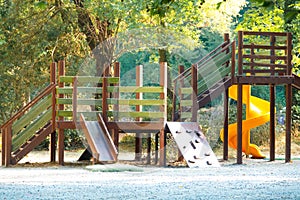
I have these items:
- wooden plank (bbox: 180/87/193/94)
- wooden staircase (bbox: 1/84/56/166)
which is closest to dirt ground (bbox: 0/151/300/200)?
wooden staircase (bbox: 1/84/56/166)

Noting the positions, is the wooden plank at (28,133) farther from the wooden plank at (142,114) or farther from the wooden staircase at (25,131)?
the wooden plank at (142,114)

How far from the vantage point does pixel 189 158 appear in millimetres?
18141

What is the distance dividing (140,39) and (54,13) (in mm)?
3790

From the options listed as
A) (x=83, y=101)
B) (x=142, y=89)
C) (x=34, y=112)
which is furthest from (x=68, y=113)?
(x=142, y=89)

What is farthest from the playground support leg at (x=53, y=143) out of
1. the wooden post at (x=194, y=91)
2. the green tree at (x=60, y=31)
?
the green tree at (x=60, y=31)

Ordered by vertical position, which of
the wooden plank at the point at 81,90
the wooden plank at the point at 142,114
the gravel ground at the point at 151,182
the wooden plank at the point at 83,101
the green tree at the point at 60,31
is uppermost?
the green tree at the point at 60,31

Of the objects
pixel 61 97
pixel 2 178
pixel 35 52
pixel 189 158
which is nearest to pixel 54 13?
pixel 35 52

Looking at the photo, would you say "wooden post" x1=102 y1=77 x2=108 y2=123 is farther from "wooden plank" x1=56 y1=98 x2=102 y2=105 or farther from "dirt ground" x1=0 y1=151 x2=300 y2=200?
"dirt ground" x1=0 y1=151 x2=300 y2=200

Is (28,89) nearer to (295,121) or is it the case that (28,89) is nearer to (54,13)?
(54,13)

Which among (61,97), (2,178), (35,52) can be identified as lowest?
(2,178)

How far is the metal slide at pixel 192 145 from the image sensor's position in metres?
18.2

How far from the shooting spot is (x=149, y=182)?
47.5 ft

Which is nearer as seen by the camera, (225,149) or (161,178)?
(161,178)

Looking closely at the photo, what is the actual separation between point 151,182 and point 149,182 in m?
0.04
